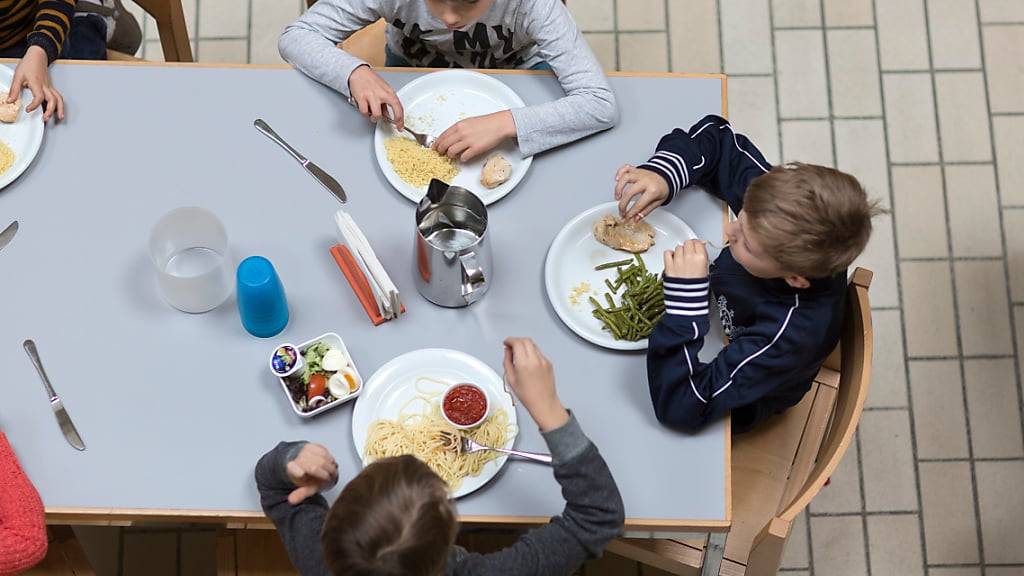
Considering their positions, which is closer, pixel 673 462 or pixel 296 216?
pixel 673 462

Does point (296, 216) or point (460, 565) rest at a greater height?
point (296, 216)

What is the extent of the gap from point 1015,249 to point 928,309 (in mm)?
319

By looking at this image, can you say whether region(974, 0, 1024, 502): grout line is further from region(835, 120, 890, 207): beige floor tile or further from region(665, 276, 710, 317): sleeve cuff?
region(665, 276, 710, 317): sleeve cuff

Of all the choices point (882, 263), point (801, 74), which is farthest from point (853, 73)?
point (882, 263)

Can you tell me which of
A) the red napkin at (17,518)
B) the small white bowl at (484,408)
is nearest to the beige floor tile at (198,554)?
the red napkin at (17,518)

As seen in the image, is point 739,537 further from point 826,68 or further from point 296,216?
point 826,68

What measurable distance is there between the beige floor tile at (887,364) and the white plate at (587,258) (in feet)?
3.48

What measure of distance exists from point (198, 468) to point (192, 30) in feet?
5.91

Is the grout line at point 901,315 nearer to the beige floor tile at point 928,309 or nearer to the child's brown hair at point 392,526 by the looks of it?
the beige floor tile at point 928,309

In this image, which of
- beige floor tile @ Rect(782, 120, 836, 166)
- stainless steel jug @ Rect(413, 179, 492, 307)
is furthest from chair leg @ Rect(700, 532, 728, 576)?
beige floor tile @ Rect(782, 120, 836, 166)

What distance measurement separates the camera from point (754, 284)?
1677 mm

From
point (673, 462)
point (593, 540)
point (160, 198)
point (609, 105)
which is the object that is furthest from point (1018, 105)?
point (160, 198)

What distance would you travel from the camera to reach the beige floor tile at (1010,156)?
2797mm

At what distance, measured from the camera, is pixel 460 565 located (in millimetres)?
1502
